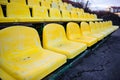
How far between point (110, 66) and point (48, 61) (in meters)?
1.41

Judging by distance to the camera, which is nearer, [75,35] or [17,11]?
[17,11]

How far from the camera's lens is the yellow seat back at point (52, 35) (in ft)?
5.97

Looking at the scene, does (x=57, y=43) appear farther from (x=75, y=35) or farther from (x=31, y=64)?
(x=31, y=64)

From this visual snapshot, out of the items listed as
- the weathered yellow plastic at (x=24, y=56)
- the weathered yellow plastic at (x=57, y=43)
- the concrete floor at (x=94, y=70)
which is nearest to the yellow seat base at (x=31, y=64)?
the weathered yellow plastic at (x=24, y=56)

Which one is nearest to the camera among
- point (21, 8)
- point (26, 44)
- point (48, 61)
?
point (48, 61)

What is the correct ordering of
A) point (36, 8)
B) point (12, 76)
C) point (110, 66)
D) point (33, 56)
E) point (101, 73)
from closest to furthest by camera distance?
point (12, 76) → point (33, 56) → point (101, 73) → point (110, 66) → point (36, 8)

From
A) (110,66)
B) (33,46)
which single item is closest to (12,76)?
(33,46)

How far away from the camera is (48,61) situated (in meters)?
1.31

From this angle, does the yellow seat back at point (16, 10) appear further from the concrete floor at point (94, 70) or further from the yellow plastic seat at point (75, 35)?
the concrete floor at point (94, 70)

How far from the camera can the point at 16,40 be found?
1.45m

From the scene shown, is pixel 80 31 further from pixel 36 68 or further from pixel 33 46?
pixel 36 68

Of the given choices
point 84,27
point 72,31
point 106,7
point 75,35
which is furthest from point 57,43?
point 106,7

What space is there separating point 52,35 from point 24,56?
626 millimetres

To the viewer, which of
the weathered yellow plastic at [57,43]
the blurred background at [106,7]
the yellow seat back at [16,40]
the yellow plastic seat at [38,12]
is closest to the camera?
the yellow seat back at [16,40]
